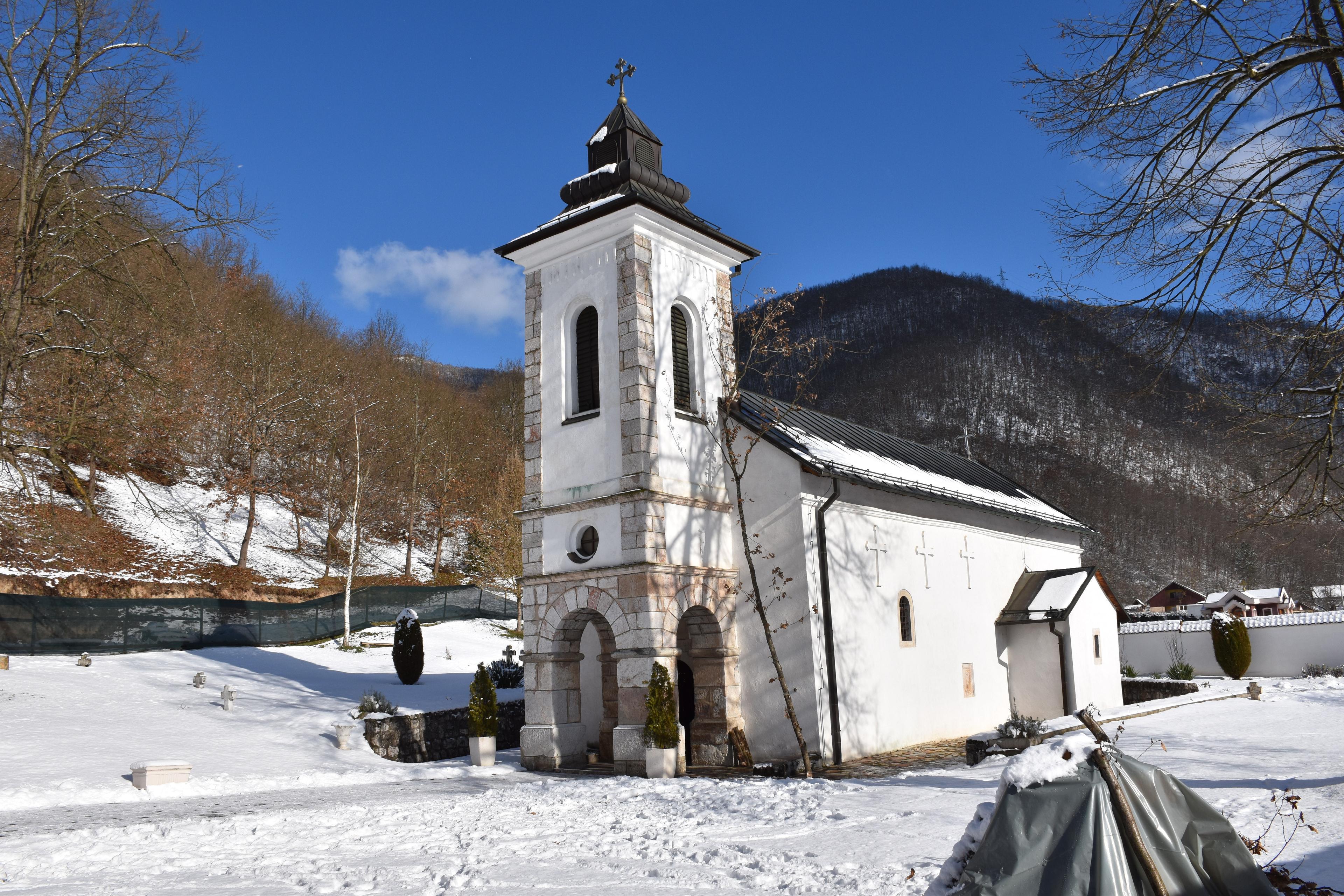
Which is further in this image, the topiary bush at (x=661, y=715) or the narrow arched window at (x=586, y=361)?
the narrow arched window at (x=586, y=361)

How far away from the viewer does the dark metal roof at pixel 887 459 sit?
16859 millimetres

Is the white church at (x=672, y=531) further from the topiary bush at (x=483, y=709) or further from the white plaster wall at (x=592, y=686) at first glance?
the topiary bush at (x=483, y=709)

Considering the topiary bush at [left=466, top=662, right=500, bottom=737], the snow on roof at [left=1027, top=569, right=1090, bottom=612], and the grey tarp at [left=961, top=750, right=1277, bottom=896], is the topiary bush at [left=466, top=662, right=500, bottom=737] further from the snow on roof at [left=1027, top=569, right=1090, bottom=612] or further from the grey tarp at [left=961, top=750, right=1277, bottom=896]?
the grey tarp at [left=961, top=750, right=1277, bottom=896]

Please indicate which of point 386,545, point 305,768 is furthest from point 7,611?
point 386,545

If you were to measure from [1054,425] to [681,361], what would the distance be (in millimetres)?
96918

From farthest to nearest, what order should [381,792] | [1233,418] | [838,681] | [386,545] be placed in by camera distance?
1. [386,545]
2. [838,681]
3. [381,792]
4. [1233,418]

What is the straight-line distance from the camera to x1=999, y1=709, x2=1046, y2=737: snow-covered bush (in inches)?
536

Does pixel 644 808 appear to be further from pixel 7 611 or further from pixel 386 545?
pixel 386 545

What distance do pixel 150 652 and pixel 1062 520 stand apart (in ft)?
A: 78.7

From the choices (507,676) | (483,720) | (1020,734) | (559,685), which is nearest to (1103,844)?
(1020,734)

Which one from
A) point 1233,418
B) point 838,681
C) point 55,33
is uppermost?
point 55,33

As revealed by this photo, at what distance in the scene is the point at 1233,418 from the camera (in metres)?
9.58

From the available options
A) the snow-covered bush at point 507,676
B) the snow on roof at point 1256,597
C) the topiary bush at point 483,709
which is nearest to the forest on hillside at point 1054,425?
the snow on roof at point 1256,597

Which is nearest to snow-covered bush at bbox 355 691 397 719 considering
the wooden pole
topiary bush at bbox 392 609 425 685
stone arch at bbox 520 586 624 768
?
stone arch at bbox 520 586 624 768
